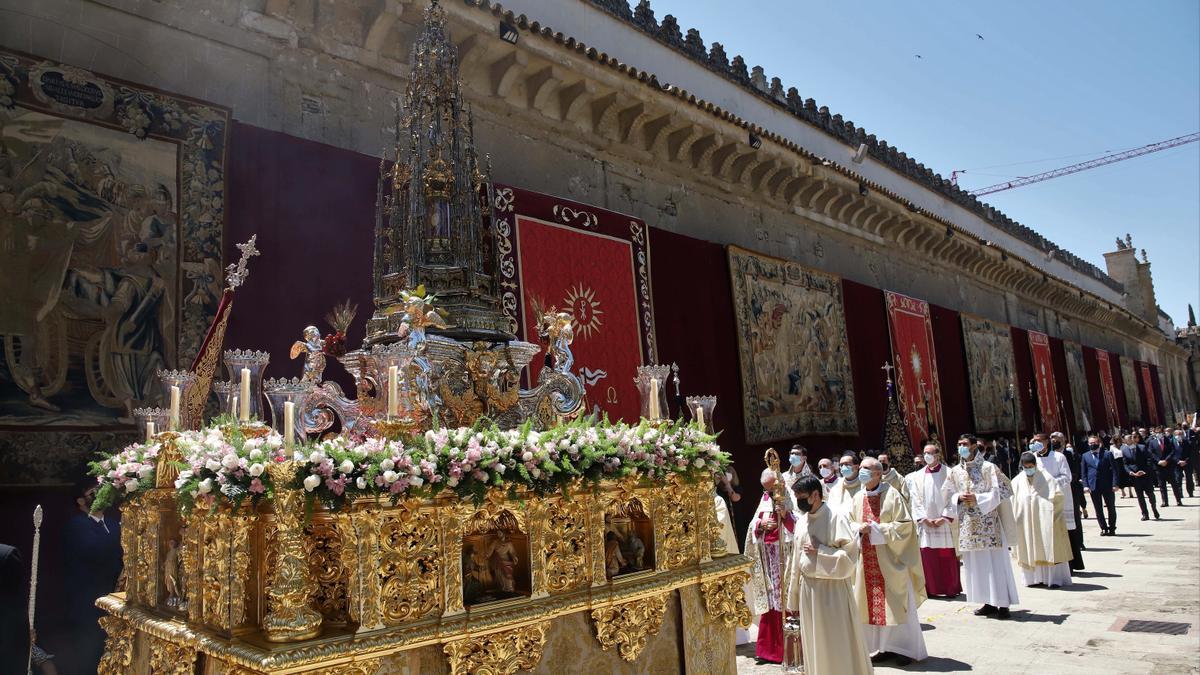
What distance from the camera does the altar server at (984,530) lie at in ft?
28.7

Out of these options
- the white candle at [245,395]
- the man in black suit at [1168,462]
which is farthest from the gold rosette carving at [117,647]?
the man in black suit at [1168,462]

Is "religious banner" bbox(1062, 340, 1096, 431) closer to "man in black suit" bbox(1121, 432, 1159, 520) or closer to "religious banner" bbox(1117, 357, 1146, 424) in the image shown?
"religious banner" bbox(1117, 357, 1146, 424)

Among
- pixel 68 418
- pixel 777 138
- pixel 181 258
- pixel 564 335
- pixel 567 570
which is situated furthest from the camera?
pixel 777 138

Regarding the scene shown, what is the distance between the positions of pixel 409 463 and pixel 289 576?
64cm

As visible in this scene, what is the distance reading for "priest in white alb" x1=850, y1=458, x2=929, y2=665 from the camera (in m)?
6.96

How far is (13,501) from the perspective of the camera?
18.5ft

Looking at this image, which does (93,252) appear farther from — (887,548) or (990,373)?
(990,373)

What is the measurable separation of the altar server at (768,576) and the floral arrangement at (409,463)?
252 cm

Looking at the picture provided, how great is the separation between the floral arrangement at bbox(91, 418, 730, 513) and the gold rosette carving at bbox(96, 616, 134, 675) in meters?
0.74

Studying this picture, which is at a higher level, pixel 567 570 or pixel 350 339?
pixel 350 339

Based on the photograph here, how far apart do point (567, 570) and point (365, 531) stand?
1.19 meters

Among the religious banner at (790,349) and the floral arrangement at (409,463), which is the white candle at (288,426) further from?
the religious banner at (790,349)

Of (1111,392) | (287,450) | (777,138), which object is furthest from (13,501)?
(1111,392)

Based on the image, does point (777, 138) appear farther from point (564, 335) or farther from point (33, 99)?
point (33, 99)
